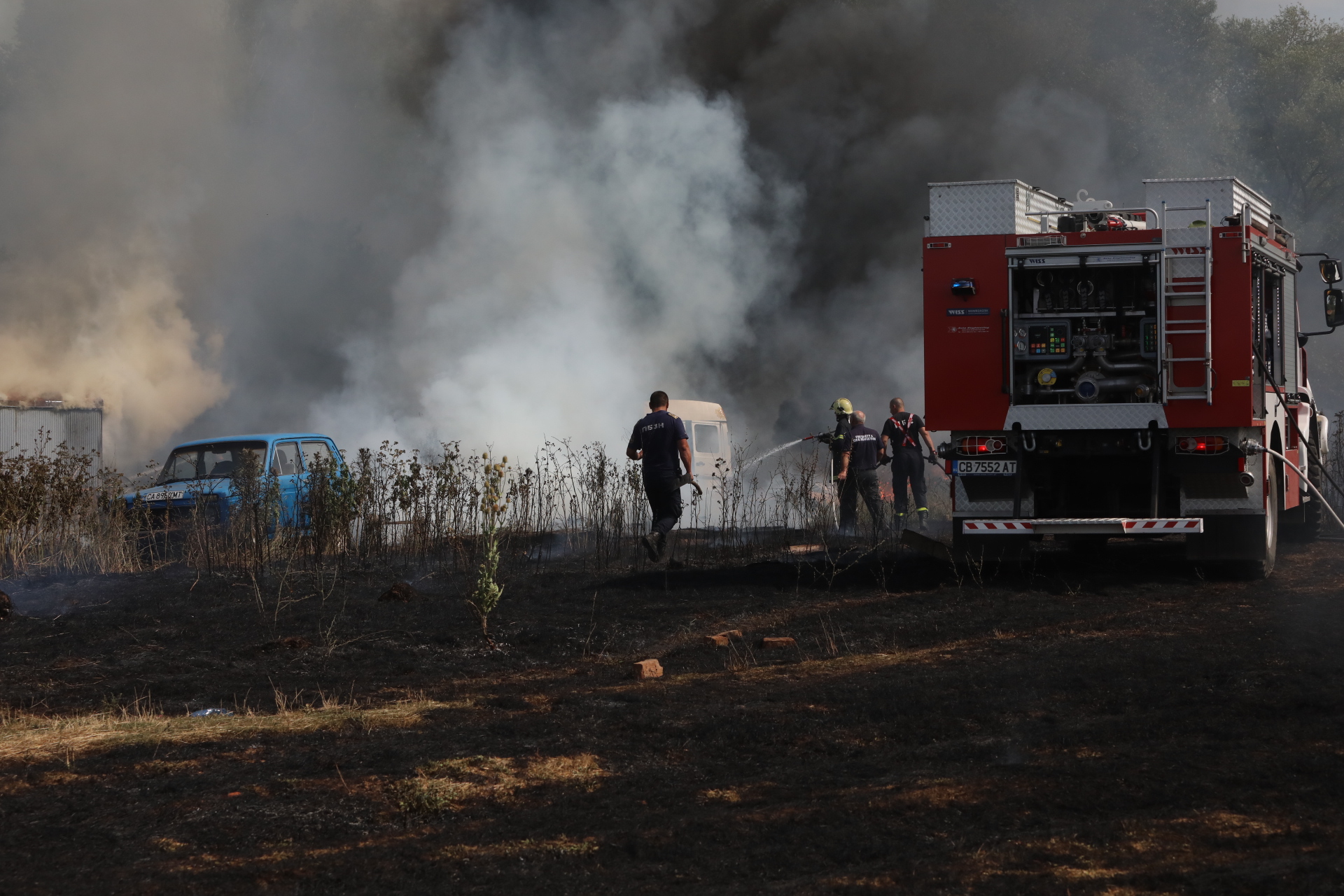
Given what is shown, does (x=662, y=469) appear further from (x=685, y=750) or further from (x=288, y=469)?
(x=685, y=750)

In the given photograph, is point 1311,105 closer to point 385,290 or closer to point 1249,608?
point 385,290

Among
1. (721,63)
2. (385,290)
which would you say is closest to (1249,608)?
(385,290)

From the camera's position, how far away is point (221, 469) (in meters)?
13.4

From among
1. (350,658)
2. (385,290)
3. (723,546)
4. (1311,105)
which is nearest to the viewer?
(350,658)

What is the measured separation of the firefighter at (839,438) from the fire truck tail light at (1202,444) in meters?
4.28

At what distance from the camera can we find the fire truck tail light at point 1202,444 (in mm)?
8945

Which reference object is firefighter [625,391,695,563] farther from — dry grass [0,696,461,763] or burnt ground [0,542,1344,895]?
dry grass [0,696,461,763]

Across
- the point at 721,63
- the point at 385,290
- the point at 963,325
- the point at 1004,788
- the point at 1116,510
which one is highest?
the point at 721,63

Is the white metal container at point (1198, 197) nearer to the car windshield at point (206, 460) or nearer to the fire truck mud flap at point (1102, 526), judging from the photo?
the fire truck mud flap at point (1102, 526)

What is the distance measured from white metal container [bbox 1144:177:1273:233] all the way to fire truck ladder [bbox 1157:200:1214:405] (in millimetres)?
70

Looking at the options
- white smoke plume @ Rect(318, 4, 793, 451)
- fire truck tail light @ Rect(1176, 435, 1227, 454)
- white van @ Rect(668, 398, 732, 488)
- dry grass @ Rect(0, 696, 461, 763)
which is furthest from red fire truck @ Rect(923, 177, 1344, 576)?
white smoke plume @ Rect(318, 4, 793, 451)

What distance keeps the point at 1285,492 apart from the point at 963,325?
3028 mm

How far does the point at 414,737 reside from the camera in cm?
497

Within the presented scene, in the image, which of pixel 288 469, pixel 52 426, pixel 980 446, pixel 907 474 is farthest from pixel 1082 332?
pixel 52 426
